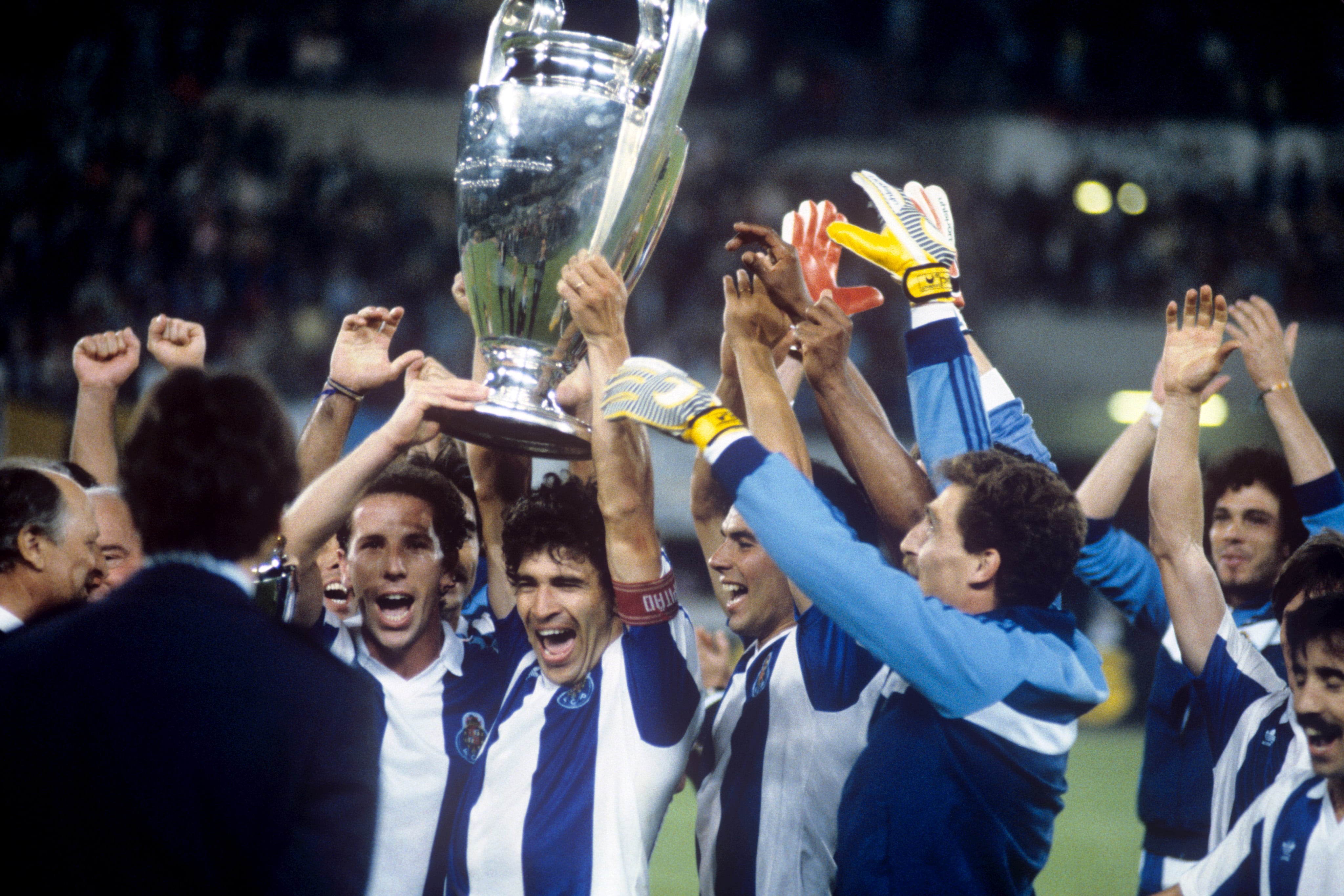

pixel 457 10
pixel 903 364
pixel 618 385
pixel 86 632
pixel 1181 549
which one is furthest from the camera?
pixel 457 10

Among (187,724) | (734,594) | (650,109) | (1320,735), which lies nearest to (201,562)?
(187,724)

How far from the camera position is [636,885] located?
2434mm

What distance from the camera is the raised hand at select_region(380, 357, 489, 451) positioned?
2.35 metres

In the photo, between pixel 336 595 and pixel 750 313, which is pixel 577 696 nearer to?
pixel 750 313

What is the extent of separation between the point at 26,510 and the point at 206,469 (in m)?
1.00

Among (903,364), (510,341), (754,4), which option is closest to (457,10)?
(754,4)

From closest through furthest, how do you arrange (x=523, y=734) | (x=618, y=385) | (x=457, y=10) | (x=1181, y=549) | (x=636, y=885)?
(x=618, y=385), (x=636, y=885), (x=523, y=734), (x=1181, y=549), (x=457, y=10)

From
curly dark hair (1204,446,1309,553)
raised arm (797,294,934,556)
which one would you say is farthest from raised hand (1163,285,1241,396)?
curly dark hair (1204,446,1309,553)

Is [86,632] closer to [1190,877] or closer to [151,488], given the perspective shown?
[151,488]

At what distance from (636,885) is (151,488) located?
1.28 metres

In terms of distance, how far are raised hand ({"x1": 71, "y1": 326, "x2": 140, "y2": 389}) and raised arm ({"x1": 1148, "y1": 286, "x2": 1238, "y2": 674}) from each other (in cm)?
266

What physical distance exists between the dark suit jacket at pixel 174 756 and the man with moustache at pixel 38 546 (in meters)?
0.88

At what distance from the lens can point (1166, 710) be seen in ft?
12.3

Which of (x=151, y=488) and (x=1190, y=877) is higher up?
(x=151, y=488)
